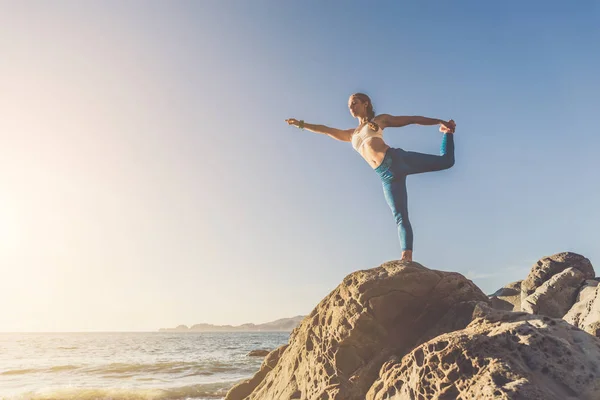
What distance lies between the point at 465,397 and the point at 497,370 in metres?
0.28

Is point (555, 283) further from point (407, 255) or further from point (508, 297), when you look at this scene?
point (407, 255)

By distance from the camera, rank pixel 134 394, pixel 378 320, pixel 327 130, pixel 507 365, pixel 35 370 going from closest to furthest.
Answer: pixel 507 365, pixel 378 320, pixel 327 130, pixel 134 394, pixel 35 370

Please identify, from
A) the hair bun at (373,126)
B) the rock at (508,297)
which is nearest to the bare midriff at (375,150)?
the hair bun at (373,126)

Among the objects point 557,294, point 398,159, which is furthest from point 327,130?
point 557,294

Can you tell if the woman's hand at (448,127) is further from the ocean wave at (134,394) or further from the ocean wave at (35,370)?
the ocean wave at (35,370)

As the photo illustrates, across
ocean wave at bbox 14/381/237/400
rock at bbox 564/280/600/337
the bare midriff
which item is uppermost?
the bare midriff

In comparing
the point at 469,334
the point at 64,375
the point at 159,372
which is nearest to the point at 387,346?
the point at 469,334

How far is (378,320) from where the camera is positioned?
4332 millimetres

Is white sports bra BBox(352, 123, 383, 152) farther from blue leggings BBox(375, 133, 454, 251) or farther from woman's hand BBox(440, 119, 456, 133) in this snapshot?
woman's hand BBox(440, 119, 456, 133)

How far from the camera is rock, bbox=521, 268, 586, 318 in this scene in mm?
12453

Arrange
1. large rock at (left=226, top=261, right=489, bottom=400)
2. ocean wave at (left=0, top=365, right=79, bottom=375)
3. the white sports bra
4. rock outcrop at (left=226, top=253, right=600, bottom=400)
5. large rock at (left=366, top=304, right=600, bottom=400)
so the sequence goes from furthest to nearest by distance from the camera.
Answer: ocean wave at (left=0, top=365, right=79, bottom=375), the white sports bra, large rock at (left=226, top=261, right=489, bottom=400), rock outcrop at (left=226, top=253, right=600, bottom=400), large rock at (left=366, top=304, right=600, bottom=400)

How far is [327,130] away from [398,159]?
3.86 ft

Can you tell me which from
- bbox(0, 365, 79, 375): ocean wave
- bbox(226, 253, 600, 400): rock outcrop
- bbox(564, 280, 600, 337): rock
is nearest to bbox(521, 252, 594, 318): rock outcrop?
bbox(564, 280, 600, 337): rock

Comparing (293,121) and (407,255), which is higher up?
(293,121)
